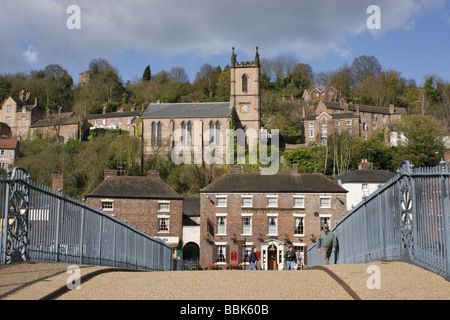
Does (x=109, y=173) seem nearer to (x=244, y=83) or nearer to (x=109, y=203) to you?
(x=109, y=203)

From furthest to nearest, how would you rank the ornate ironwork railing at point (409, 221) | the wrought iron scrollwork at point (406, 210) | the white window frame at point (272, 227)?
the white window frame at point (272, 227) → the wrought iron scrollwork at point (406, 210) → the ornate ironwork railing at point (409, 221)

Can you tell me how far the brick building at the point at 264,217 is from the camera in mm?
40906

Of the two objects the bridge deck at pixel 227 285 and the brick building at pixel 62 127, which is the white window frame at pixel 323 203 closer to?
the bridge deck at pixel 227 285

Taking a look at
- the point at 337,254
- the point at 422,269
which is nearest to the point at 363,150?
the point at 337,254

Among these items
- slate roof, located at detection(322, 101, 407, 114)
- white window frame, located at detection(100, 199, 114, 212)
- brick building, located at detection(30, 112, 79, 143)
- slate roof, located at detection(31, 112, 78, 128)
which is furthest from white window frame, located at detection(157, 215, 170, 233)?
slate roof, located at detection(322, 101, 407, 114)

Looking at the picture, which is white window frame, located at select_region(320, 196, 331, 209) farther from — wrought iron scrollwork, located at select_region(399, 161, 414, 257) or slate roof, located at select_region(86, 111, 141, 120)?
slate roof, located at select_region(86, 111, 141, 120)

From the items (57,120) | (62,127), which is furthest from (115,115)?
(57,120)

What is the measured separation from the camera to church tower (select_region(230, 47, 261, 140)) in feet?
255

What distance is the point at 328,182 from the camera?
141ft

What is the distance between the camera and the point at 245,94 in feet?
256

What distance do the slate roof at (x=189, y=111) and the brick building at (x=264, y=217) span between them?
34.9m

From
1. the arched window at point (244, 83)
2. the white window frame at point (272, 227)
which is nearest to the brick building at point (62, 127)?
the arched window at point (244, 83)

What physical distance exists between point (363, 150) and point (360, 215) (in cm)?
5864

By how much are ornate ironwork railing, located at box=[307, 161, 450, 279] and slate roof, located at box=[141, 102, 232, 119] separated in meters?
64.9
